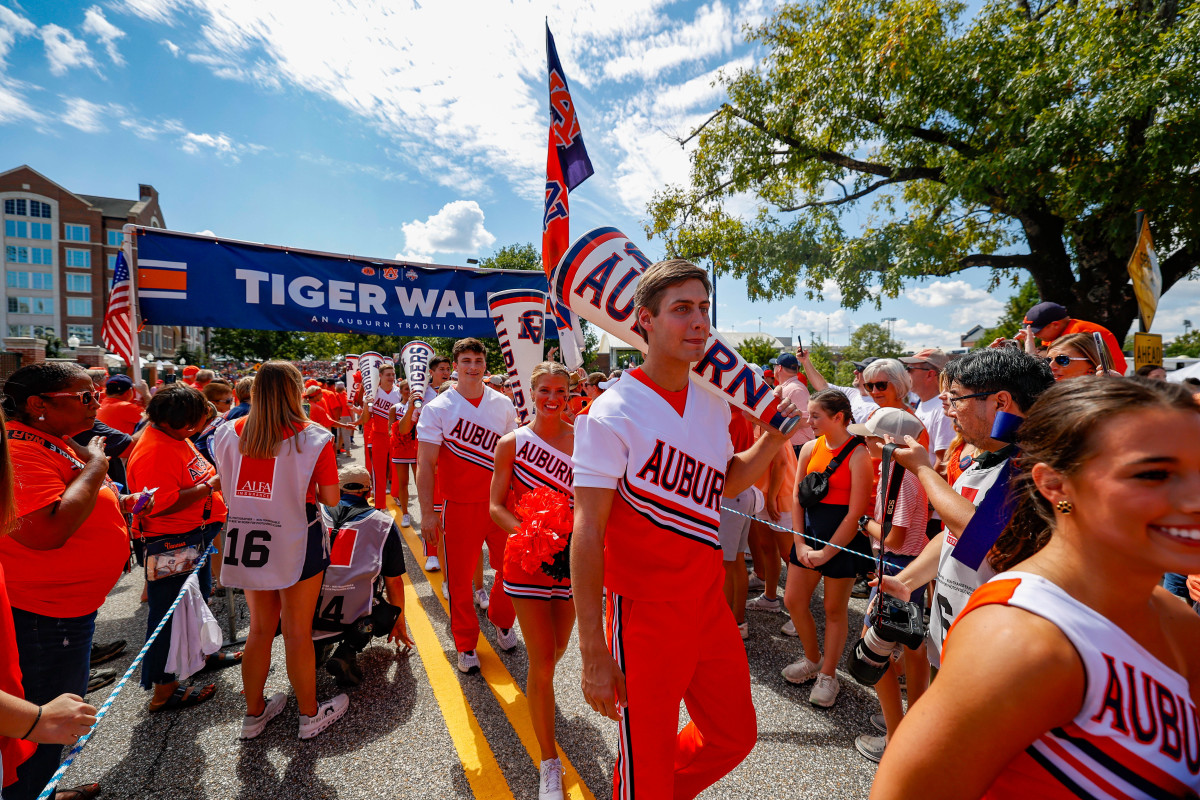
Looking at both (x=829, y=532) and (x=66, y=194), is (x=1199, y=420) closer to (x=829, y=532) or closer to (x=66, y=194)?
(x=829, y=532)

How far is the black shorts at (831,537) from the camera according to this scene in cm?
326

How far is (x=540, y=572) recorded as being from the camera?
8.64 feet

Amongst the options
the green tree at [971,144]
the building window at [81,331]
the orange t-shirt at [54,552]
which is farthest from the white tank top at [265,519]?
the building window at [81,331]

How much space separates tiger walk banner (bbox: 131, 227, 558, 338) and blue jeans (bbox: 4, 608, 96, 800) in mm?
4241

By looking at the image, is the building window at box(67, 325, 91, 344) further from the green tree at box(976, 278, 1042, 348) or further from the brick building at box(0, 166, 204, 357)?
the green tree at box(976, 278, 1042, 348)

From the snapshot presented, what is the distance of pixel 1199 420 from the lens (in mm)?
995

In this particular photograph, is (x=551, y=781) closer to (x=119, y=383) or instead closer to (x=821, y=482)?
(x=821, y=482)

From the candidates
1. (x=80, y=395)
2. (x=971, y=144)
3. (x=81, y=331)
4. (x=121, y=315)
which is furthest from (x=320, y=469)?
(x=81, y=331)

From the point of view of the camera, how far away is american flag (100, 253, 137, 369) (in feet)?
17.0

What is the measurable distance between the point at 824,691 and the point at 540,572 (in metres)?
2.05

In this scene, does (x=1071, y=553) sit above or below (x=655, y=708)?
above

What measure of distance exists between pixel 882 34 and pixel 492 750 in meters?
11.2

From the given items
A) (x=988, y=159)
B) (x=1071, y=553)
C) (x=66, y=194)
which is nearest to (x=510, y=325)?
(x=1071, y=553)

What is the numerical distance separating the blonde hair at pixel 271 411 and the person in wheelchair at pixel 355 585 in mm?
533
